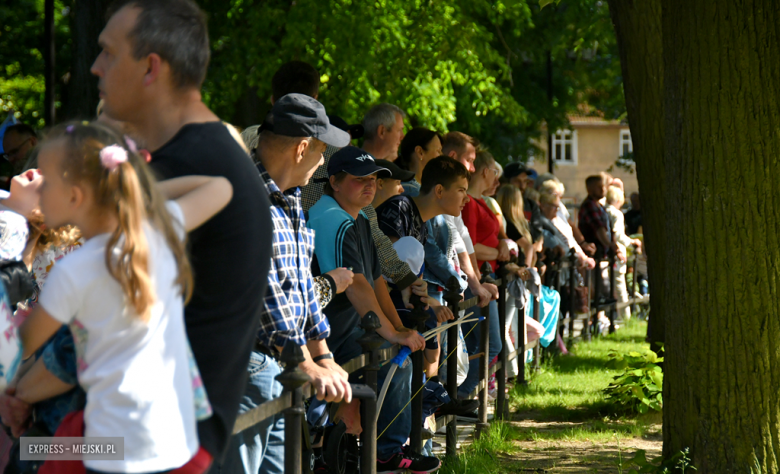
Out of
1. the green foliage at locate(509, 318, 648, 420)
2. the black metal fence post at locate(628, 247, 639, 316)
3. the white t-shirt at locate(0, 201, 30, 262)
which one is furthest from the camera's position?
the black metal fence post at locate(628, 247, 639, 316)

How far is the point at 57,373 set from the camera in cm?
208

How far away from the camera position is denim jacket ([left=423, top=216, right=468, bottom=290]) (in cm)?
614

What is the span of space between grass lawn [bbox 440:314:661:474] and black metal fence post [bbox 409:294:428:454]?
1.73 feet

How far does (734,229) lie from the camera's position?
4605 mm

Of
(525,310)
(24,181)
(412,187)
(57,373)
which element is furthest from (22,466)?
(525,310)

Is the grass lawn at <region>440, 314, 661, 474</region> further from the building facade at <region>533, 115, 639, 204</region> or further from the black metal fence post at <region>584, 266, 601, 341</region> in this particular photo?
the building facade at <region>533, 115, 639, 204</region>

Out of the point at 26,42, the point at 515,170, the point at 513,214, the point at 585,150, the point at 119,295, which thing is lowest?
the point at 119,295

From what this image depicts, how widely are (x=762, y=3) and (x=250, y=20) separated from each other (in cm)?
960

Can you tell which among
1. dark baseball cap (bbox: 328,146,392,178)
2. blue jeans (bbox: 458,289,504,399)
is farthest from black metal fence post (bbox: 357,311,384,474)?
blue jeans (bbox: 458,289,504,399)

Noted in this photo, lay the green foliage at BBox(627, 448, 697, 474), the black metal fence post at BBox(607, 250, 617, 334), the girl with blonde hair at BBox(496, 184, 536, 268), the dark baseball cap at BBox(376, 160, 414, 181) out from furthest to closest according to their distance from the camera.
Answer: the black metal fence post at BBox(607, 250, 617, 334) → the girl with blonde hair at BBox(496, 184, 536, 268) → the dark baseball cap at BBox(376, 160, 414, 181) → the green foliage at BBox(627, 448, 697, 474)

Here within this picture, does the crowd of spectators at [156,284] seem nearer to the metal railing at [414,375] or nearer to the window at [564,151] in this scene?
the metal railing at [414,375]

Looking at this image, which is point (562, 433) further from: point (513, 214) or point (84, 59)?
point (84, 59)

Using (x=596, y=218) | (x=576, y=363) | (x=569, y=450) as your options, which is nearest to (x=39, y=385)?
→ (x=569, y=450)

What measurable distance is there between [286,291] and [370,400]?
33.9 inches
